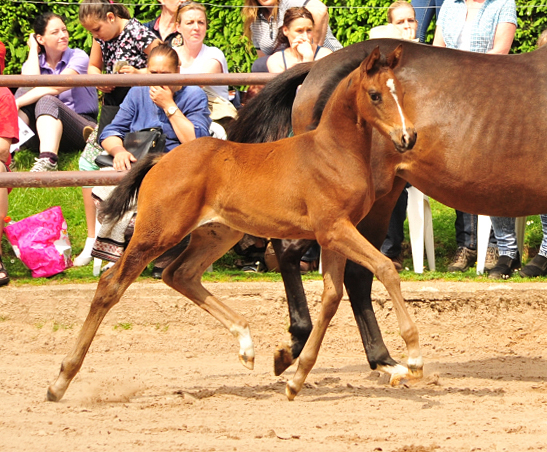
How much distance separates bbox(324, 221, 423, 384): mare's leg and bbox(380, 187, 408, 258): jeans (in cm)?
262

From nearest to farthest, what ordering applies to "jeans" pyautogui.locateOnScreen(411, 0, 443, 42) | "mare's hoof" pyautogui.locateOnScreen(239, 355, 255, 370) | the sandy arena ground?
the sandy arena ground
"mare's hoof" pyautogui.locateOnScreen(239, 355, 255, 370)
"jeans" pyautogui.locateOnScreen(411, 0, 443, 42)

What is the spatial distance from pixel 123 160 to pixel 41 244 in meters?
0.96

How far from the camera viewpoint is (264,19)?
7344 millimetres

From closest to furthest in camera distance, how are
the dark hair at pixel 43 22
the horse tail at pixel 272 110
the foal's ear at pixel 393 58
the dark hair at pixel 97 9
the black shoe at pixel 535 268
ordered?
the foal's ear at pixel 393 58, the horse tail at pixel 272 110, the black shoe at pixel 535 268, the dark hair at pixel 97 9, the dark hair at pixel 43 22

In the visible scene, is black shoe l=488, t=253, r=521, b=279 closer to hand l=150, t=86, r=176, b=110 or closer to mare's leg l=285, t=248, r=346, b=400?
mare's leg l=285, t=248, r=346, b=400

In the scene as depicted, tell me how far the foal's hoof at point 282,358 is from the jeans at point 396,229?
2121 millimetres

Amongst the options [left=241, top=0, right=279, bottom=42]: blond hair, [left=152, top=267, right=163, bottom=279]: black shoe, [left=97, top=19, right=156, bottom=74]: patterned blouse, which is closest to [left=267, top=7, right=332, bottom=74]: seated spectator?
[left=241, top=0, right=279, bottom=42]: blond hair

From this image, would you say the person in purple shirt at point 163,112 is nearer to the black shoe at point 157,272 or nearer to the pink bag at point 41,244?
the pink bag at point 41,244

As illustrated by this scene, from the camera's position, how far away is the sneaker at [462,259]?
6781 mm

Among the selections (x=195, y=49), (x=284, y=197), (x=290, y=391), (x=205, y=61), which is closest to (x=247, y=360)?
(x=290, y=391)

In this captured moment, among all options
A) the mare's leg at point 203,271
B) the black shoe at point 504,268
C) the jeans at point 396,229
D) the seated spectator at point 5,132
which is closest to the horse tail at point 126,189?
the mare's leg at point 203,271

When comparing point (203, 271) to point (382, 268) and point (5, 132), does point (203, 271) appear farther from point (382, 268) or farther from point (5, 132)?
point (5, 132)

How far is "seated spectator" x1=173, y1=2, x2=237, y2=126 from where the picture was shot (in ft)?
22.6

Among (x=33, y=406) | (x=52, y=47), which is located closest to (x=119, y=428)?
(x=33, y=406)
